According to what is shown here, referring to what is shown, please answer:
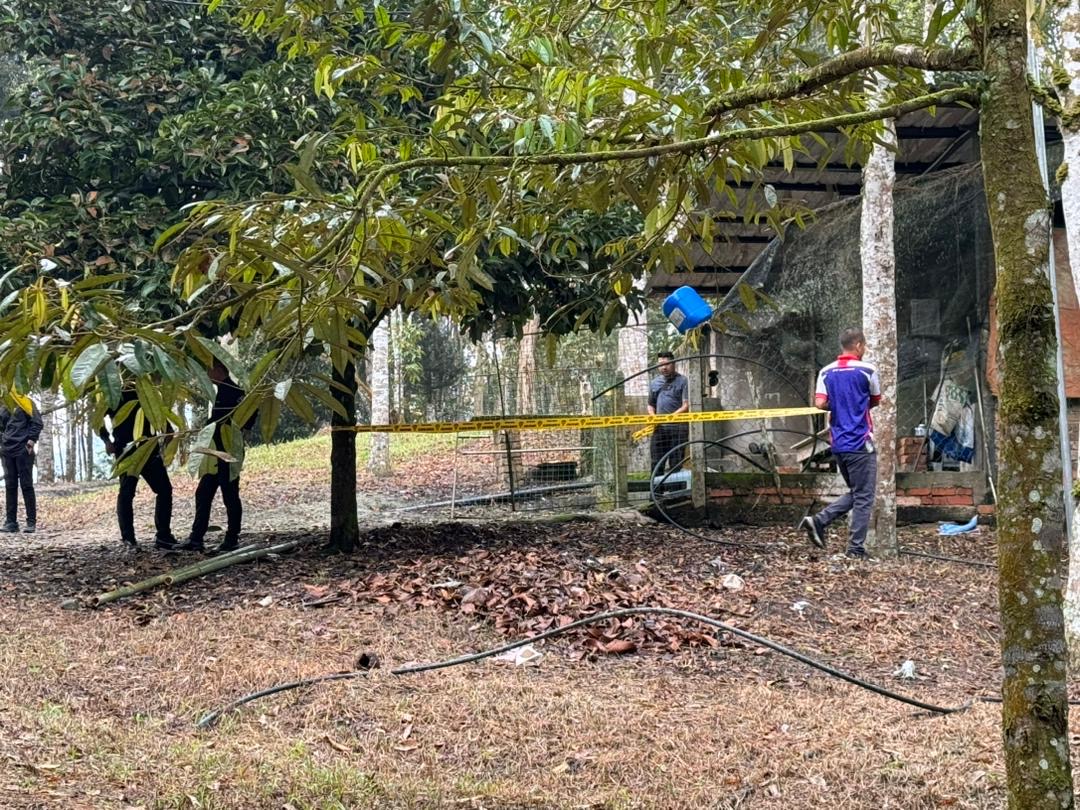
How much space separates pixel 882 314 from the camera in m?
7.39

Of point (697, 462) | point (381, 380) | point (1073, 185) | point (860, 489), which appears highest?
point (1073, 185)

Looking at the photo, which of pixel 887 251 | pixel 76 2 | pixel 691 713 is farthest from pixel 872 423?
pixel 76 2

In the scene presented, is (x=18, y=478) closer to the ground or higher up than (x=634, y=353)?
closer to the ground

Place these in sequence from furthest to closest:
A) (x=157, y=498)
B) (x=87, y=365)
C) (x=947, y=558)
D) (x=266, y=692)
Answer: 1. (x=157, y=498)
2. (x=947, y=558)
3. (x=266, y=692)
4. (x=87, y=365)

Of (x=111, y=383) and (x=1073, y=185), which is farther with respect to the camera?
(x=1073, y=185)

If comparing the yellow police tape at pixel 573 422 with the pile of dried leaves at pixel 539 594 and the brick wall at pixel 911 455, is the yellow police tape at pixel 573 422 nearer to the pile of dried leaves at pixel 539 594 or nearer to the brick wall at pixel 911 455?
the brick wall at pixel 911 455

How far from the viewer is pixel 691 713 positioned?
13.0ft

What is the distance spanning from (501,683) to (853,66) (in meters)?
2.97

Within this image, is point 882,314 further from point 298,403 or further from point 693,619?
point 298,403

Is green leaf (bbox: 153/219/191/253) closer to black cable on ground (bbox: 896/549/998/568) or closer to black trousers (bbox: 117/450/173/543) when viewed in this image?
black trousers (bbox: 117/450/173/543)

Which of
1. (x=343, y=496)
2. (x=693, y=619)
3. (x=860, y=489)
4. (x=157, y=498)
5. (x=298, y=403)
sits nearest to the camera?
(x=298, y=403)

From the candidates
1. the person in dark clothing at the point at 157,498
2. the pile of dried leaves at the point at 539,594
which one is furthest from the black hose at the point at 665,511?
the person in dark clothing at the point at 157,498

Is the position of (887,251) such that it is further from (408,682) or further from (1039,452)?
(1039,452)

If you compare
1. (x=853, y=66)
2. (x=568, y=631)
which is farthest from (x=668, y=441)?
(x=853, y=66)
